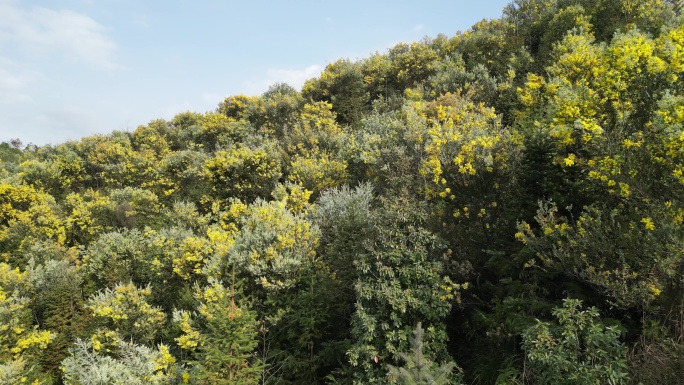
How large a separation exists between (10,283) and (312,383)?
18.7m

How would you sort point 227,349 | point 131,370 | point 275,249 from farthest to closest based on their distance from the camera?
point 275,249, point 131,370, point 227,349

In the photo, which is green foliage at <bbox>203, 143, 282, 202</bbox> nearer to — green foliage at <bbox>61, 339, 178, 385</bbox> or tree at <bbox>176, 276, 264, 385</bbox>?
green foliage at <bbox>61, 339, 178, 385</bbox>

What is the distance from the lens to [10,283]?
19.0 metres

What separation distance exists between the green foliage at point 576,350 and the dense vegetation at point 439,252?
0.04 metres

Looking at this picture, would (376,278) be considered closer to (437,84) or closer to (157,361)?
(157,361)

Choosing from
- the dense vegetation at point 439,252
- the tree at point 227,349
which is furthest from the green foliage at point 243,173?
the tree at point 227,349

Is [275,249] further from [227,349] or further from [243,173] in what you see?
[243,173]

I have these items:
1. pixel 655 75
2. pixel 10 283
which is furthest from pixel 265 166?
pixel 655 75

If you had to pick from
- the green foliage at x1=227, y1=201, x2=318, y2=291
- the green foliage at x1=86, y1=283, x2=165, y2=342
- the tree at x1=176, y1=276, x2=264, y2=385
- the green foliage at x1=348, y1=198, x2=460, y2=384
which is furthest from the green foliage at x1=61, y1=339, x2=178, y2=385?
the green foliage at x1=348, y1=198, x2=460, y2=384

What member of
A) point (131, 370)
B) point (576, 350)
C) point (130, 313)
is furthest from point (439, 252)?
point (130, 313)

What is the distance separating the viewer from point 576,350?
6.20 metres

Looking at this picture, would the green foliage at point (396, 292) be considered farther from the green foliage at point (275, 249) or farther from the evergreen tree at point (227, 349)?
the green foliage at point (275, 249)

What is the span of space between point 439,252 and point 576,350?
11.8 feet

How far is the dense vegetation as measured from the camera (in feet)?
20.4
